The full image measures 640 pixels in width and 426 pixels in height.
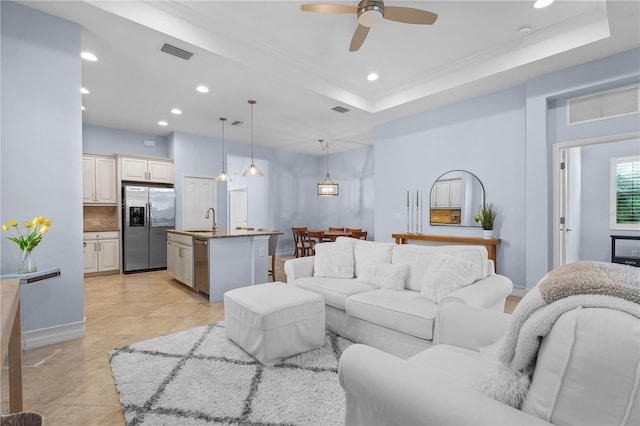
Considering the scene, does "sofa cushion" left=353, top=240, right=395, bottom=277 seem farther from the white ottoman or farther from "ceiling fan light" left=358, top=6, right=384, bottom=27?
"ceiling fan light" left=358, top=6, right=384, bottom=27

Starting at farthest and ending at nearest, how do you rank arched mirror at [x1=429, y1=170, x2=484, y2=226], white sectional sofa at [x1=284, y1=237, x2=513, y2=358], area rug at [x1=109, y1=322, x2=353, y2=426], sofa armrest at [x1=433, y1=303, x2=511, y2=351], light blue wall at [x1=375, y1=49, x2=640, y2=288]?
arched mirror at [x1=429, y1=170, x2=484, y2=226] < light blue wall at [x1=375, y1=49, x2=640, y2=288] < white sectional sofa at [x1=284, y1=237, x2=513, y2=358] < area rug at [x1=109, y1=322, x2=353, y2=426] < sofa armrest at [x1=433, y1=303, x2=511, y2=351]

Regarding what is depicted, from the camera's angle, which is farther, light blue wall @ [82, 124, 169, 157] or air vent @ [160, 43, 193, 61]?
light blue wall @ [82, 124, 169, 157]

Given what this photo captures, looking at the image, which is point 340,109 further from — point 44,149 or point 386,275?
point 44,149

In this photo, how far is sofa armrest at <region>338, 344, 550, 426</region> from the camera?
81cm

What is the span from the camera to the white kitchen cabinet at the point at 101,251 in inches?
218

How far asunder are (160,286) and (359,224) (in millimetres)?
4970

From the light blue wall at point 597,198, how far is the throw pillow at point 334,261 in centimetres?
520

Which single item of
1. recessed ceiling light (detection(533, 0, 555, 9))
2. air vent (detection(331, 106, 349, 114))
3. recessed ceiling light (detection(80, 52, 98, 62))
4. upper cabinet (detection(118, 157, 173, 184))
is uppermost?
recessed ceiling light (detection(533, 0, 555, 9))

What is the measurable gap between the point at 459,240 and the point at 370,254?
79.0 inches

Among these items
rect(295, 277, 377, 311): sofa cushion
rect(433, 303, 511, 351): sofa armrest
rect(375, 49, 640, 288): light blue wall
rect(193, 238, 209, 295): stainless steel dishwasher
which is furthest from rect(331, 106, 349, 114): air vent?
rect(433, 303, 511, 351): sofa armrest

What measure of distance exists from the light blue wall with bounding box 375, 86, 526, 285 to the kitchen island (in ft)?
8.17

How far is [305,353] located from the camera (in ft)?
8.07

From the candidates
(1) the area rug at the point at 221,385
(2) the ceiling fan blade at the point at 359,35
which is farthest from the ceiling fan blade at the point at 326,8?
(1) the area rug at the point at 221,385

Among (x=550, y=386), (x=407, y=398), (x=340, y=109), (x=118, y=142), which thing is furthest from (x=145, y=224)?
(x=550, y=386)
